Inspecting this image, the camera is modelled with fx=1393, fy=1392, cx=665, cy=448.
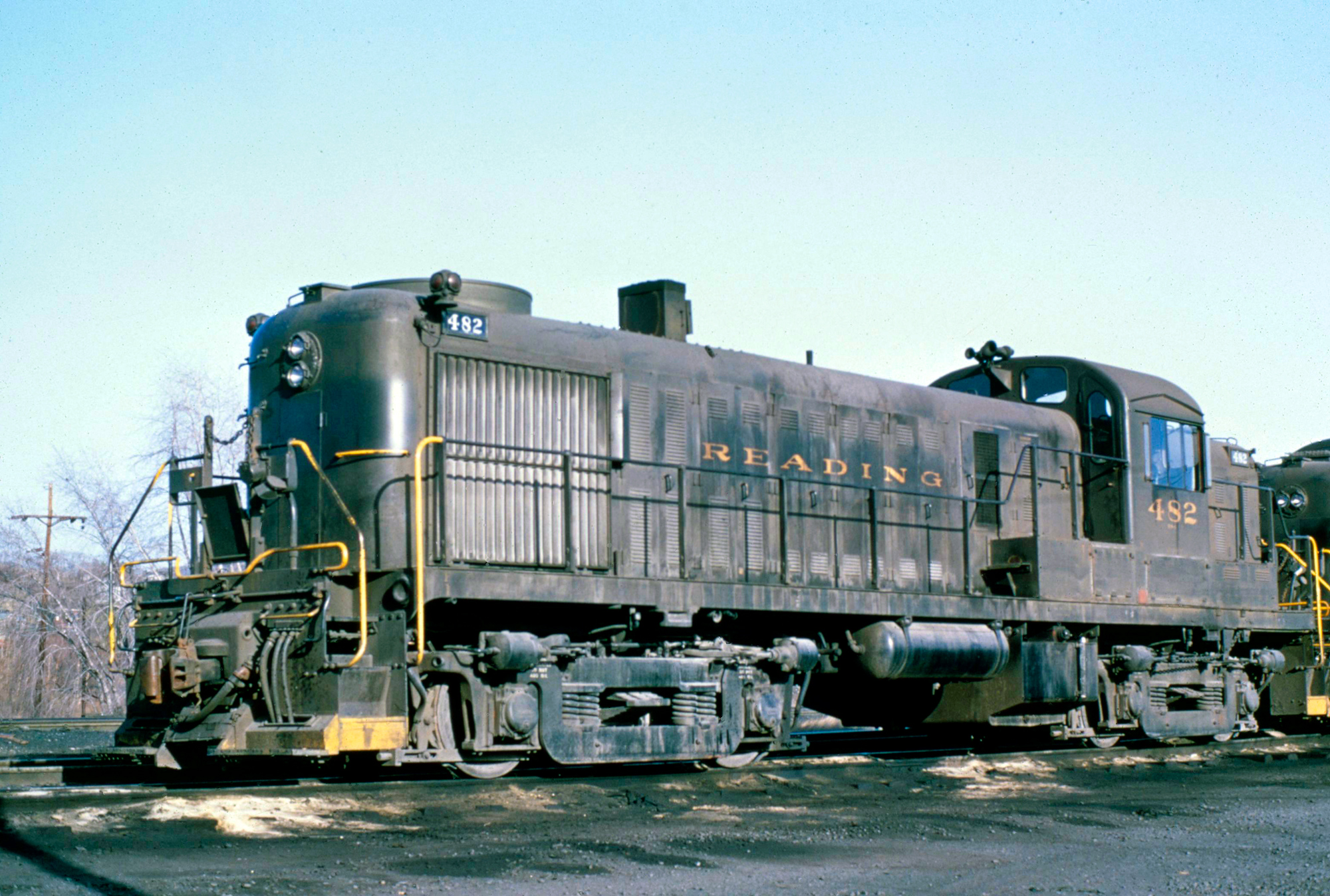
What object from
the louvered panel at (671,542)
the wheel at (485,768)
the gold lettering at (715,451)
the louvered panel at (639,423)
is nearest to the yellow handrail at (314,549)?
the wheel at (485,768)

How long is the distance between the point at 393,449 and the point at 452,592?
3.90 ft

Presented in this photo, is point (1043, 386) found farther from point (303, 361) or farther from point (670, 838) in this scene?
point (670, 838)

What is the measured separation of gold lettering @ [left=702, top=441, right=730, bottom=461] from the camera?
38.6 feet

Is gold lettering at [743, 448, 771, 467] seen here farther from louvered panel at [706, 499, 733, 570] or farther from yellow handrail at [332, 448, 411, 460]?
yellow handrail at [332, 448, 411, 460]

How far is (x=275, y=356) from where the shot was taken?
10.5 m

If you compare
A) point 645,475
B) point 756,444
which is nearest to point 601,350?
point 645,475

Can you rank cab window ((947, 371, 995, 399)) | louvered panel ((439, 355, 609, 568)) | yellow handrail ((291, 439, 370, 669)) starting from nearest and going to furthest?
1. yellow handrail ((291, 439, 370, 669))
2. louvered panel ((439, 355, 609, 568))
3. cab window ((947, 371, 995, 399))

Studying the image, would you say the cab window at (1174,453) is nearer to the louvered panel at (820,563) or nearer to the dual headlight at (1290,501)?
the dual headlight at (1290,501)

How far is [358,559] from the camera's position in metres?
9.45

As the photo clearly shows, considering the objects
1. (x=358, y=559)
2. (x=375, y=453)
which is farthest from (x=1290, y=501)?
(x=358, y=559)

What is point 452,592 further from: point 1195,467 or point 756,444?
point 1195,467

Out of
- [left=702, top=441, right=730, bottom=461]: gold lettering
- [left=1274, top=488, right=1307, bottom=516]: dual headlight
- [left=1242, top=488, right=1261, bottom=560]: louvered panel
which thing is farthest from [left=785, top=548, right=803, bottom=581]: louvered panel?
[left=1274, top=488, right=1307, bottom=516]: dual headlight

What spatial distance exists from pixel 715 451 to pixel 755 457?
49 centimetres

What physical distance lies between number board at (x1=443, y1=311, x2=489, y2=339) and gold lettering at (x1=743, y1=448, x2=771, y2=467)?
2762 millimetres
